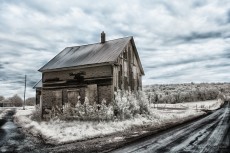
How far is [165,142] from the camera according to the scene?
32.2 ft

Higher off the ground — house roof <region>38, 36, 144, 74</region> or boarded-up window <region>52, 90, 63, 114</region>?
house roof <region>38, 36, 144, 74</region>

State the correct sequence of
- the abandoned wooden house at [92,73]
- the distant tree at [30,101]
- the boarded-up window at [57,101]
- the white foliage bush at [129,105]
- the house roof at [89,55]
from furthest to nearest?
1. the distant tree at [30,101]
2. the boarded-up window at [57,101]
3. the house roof at [89,55]
4. the abandoned wooden house at [92,73]
5. the white foliage bush at [129,105]

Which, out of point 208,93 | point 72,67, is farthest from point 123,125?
point 208,93

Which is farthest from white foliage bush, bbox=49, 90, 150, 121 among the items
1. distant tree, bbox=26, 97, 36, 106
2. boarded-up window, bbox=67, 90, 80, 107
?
distant tree, bbox=26, 97, 36, 106

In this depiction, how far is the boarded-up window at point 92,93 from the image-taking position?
20.5 metres

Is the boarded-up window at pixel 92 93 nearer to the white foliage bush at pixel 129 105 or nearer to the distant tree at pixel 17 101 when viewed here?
the white foliage bush at pixel 129 105

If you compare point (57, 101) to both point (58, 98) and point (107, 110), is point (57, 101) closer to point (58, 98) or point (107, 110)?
point (58, 98)

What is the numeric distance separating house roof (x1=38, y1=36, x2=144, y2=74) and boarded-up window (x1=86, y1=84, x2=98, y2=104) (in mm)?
2023

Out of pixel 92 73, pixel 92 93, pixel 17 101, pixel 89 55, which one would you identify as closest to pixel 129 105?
pixel 92 93

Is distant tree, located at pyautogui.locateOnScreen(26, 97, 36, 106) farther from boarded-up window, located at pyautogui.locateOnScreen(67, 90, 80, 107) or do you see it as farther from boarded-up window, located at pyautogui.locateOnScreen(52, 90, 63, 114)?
boarded-up window, located at pyautogui.locateOnScreen(67, 90, 80, 107)

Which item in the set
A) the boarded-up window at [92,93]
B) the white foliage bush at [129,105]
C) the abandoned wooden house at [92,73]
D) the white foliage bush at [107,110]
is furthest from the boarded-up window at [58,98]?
the white foliage bush at [129,105]

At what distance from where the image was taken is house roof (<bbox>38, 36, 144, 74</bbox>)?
21030mm

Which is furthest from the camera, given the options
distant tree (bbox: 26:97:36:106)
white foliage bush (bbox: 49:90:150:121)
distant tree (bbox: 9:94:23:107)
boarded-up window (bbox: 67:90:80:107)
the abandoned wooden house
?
distant tree (bbox: 26:97:36:106)

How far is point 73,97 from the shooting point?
21516mm
